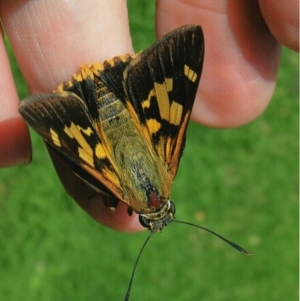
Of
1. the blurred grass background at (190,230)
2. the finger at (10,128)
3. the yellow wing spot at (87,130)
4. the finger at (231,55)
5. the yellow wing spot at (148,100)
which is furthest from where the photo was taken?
the blurred grass background at (190,230)

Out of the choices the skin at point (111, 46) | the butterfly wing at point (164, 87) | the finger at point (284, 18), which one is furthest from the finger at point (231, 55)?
the butterfly wing at point (164, 87)

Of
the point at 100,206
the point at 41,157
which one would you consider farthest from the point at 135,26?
the point at 100,206

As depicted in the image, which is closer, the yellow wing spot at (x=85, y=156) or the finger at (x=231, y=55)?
the yellow wing spot at (x=85, y=156)

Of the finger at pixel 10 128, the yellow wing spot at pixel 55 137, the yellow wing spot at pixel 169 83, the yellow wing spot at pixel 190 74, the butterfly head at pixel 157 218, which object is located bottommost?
the butterfly head at pixel 157 218

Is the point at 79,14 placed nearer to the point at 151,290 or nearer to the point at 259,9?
the point at 259,9

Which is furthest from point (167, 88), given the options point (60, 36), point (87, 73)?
point (60, 36)

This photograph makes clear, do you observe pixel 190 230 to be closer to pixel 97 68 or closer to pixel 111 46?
pixel 111 46

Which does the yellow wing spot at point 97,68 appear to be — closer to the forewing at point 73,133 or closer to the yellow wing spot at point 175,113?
the forewing at point 73,133
